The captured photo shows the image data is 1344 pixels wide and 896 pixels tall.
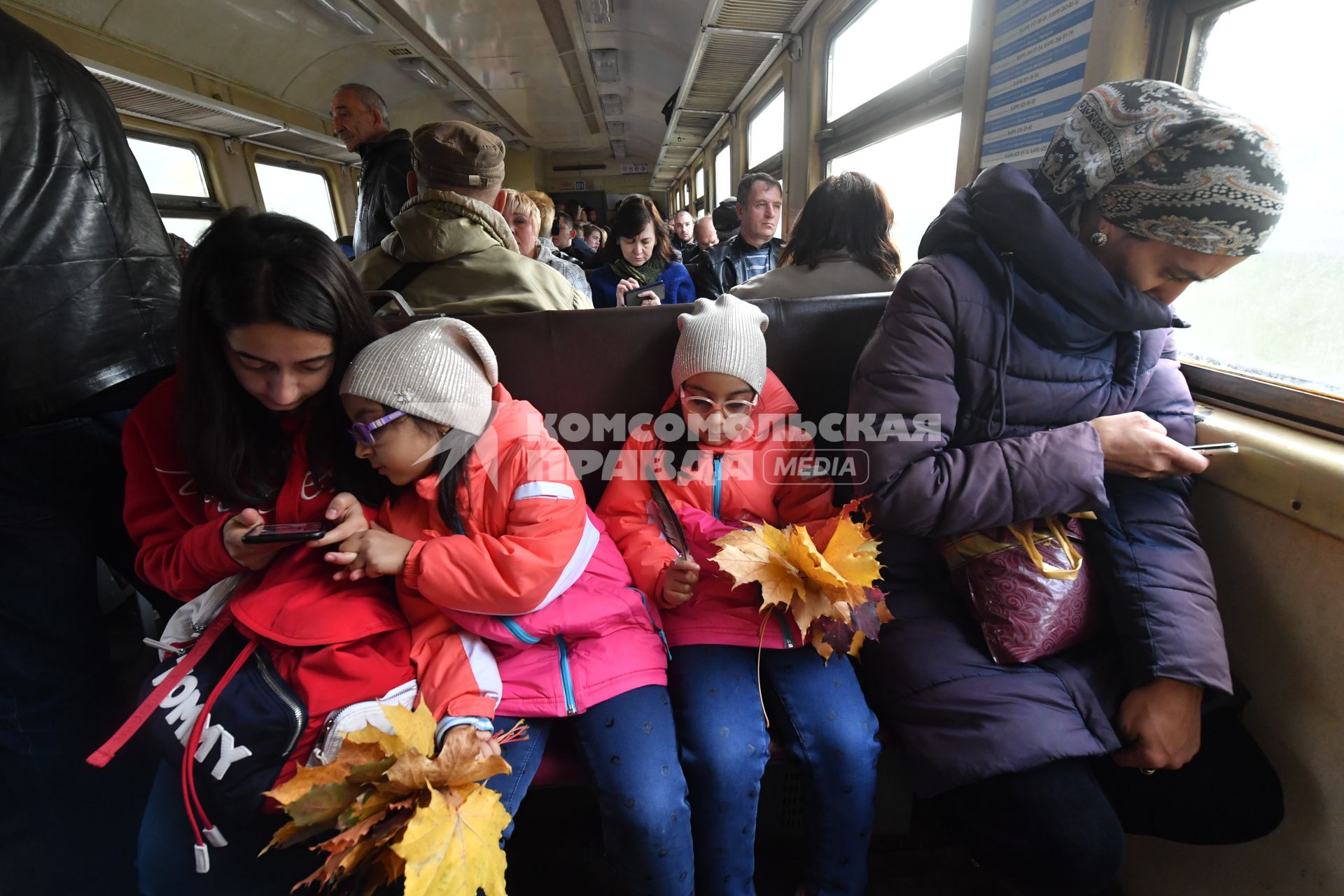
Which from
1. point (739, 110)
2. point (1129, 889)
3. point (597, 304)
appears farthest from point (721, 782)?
point (739, 110)

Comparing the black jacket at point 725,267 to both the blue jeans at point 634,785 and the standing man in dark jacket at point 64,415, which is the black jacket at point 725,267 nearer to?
the standing man in dark jacket at point 64,415

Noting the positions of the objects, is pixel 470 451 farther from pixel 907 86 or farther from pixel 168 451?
pixel 907 86

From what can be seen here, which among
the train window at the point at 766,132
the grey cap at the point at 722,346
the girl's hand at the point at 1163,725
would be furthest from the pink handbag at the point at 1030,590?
the train window at the point at 766,132

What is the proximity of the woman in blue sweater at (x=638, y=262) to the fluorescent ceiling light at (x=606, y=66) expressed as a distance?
5881mm

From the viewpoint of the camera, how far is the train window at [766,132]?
629 cm

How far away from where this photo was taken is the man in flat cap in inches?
75.1

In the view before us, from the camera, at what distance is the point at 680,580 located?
4.25 ft

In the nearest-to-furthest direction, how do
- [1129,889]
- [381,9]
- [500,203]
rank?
[1129,889] < [500,203] < [381,9]

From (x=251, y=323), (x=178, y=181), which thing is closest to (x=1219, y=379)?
(x=251, y=323)

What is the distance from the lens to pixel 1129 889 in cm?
146

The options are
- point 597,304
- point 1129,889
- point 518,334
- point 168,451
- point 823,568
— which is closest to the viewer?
point 823,568

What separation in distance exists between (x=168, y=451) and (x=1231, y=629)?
2.43m

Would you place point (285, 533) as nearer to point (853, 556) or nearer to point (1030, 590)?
point (853, 556)

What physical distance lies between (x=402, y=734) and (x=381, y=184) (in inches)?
126
